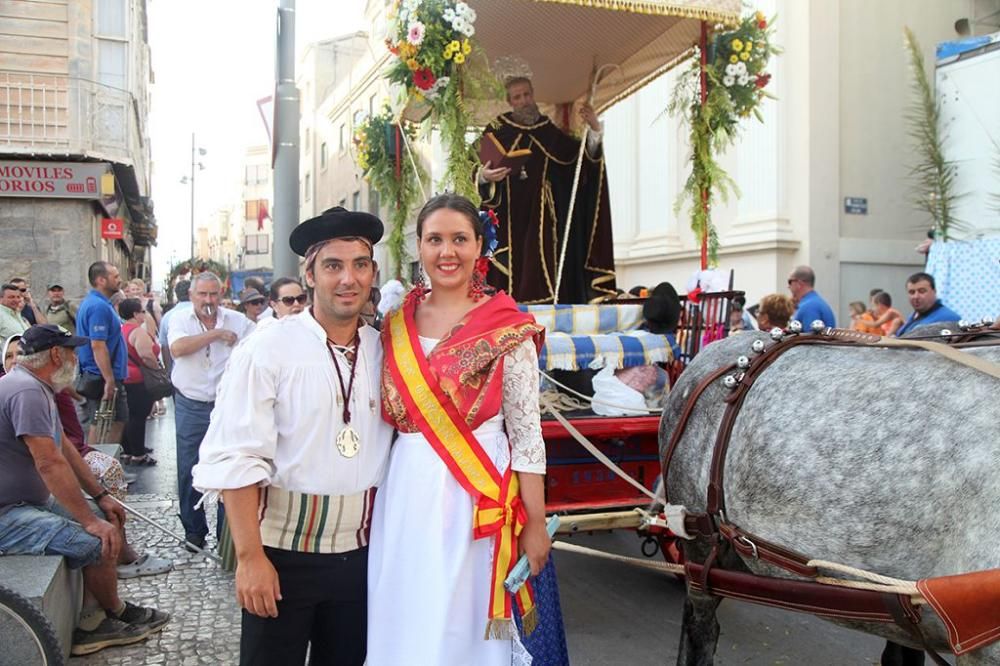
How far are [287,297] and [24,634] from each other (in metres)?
3.21

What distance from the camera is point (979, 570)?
2270 millimetres

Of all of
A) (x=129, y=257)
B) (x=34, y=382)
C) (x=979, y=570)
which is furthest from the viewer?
(x=129, y=257)

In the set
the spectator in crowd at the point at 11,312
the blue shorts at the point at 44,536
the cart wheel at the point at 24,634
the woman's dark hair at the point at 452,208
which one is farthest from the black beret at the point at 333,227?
the spectator in crowd at the point at 11,312

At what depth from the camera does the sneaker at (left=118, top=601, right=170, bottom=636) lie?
4.54 m

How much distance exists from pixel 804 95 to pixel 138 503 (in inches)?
401

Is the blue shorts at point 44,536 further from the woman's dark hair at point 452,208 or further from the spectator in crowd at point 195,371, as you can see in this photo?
the woman's dark hair at point 452,208

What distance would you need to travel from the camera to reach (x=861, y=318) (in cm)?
1017

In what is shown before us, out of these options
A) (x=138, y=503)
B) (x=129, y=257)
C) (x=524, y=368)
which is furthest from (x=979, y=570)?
(x=129, y=257)

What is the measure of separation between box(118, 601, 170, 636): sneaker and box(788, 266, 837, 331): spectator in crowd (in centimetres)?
620

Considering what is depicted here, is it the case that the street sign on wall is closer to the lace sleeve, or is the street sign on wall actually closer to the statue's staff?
the statue's staff

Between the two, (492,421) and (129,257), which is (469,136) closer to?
(492,421)

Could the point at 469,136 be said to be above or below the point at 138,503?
above

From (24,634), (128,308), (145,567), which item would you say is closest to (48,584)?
(24,634)

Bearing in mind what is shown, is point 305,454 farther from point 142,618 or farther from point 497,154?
point 497,154
